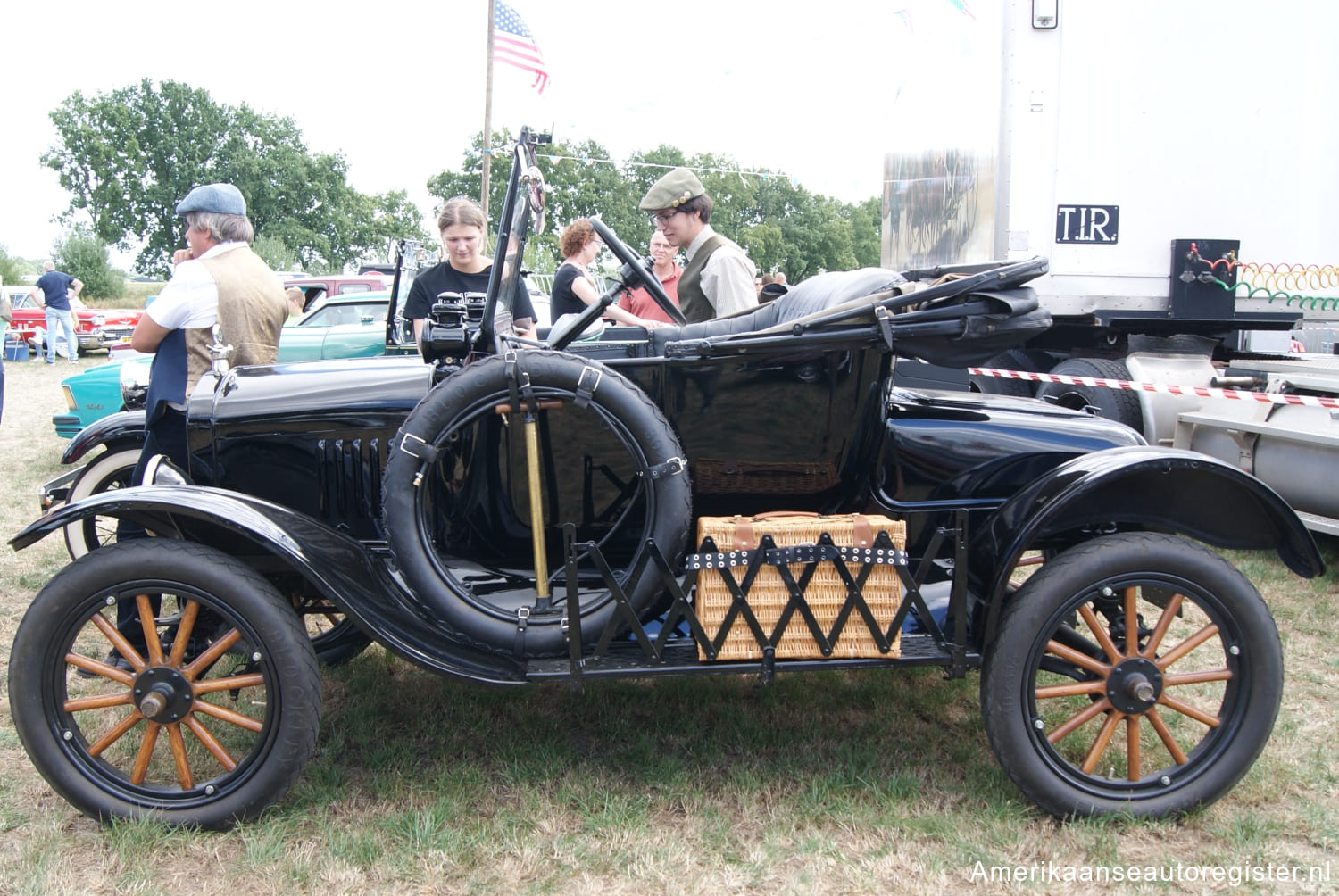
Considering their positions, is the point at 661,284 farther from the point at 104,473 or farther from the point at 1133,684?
the point at 104,473

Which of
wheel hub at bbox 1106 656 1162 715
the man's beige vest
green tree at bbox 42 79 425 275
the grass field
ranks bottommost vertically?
the grass field

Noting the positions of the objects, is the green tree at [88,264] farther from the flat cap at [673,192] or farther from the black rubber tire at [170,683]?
the black rubber tire at [170,683]

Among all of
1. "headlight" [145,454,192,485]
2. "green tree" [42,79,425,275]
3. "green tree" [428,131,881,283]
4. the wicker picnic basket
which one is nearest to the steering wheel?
the wicker picnic basket

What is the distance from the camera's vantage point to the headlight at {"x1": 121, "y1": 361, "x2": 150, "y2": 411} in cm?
534

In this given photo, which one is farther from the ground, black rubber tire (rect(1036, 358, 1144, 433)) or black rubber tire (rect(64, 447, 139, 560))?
black rubber tire (rect(1036, 358, 1144, 433))

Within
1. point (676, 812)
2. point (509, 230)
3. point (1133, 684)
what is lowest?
point (676, 812)

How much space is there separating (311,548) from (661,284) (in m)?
2.43

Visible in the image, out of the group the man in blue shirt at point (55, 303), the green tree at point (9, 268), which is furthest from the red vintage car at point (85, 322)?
the green tree at point (9, 268)

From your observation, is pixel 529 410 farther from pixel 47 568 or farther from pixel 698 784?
pixel 47 568

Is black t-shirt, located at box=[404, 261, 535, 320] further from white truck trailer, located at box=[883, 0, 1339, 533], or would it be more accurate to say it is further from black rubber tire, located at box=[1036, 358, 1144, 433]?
black rubber tire, located at box=[1036, 358, 1144, 433]

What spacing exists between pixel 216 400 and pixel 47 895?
1.39 m

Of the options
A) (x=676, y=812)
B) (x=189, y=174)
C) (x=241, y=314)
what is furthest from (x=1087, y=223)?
(x=189, y=174)

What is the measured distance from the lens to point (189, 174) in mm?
56469

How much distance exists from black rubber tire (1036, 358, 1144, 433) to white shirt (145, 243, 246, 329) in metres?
4.39
